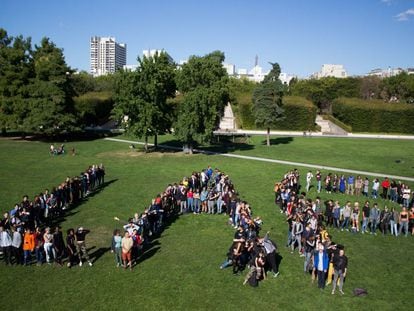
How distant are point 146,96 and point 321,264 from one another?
28787 mm

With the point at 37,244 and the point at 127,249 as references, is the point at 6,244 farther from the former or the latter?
the point at 127,249

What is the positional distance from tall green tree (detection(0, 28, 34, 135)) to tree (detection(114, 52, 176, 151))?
16.2 meters

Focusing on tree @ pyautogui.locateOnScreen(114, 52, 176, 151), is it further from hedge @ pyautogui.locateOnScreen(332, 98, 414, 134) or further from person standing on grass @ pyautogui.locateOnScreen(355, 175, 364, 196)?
hedge @ pyautogui.locateOnScreen(332, 98, 414, 134)

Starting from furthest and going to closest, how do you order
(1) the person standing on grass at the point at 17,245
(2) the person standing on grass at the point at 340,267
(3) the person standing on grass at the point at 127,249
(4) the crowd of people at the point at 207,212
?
(1) the person standing on grass at the point at 17,245
(3) the person standing on grass at the point at 127,249
(4) the crowd of people at the point at 207,212
(2) the person standing on grass at the point at 340,267

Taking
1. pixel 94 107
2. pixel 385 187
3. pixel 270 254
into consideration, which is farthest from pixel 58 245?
pixel 94 107

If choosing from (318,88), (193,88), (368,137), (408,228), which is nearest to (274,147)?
(193,88)

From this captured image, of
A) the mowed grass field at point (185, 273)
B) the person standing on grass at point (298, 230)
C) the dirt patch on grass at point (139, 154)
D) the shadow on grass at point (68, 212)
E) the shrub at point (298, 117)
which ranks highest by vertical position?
the shrub at point (298, 117)

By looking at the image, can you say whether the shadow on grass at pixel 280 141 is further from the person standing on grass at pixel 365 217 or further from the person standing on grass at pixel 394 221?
the person standing on grass at pixel 394 221

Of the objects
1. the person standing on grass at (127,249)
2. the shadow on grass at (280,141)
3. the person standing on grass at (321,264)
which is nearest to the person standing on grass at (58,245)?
the person standing on grass at (127,249)

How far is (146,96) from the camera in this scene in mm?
38094

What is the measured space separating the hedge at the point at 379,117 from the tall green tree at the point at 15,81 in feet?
159

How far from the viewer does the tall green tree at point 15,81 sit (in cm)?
4766

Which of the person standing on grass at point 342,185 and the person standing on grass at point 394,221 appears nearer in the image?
the person standing on grass at point 394,221

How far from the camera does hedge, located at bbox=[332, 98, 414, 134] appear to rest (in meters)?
62.2
